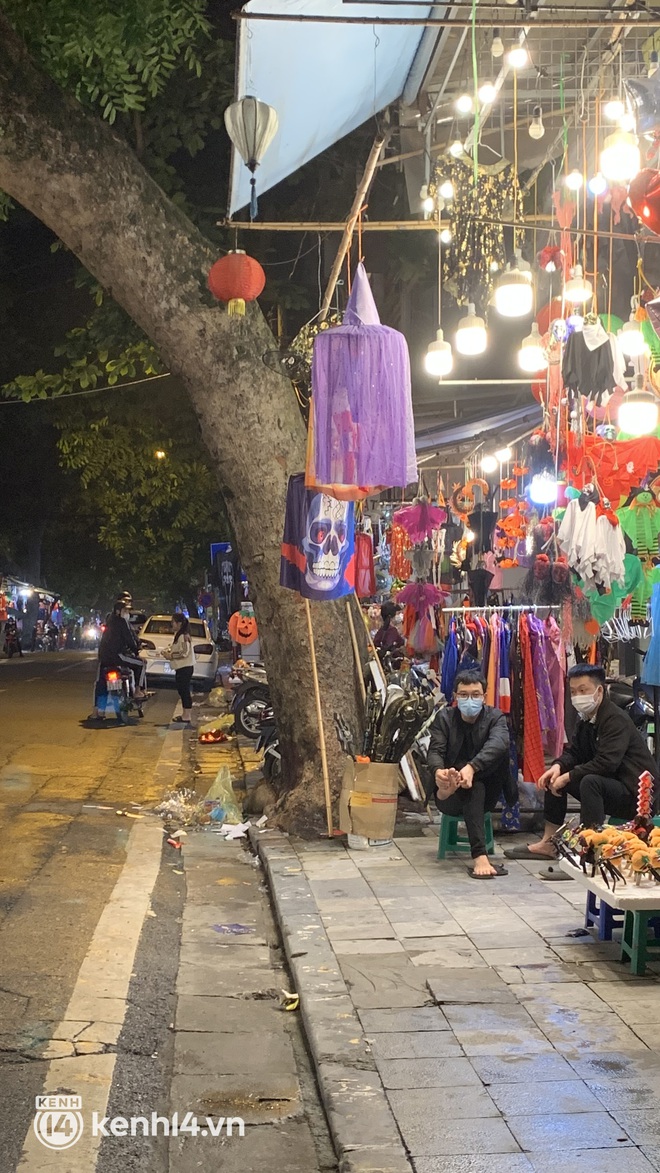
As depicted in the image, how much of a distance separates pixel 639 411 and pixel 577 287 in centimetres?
117

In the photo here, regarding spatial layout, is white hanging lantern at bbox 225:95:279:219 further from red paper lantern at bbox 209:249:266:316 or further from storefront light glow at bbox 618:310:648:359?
storefront light glow at bbox 618:310:648:359

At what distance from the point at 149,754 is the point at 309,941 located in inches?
346

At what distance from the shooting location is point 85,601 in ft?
243

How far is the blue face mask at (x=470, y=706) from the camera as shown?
779 centimetres

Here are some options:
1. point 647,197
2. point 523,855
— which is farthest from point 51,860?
point 647,197

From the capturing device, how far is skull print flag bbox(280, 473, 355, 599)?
8367 millimetres

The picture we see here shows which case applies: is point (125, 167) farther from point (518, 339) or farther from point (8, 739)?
point (8, 739)

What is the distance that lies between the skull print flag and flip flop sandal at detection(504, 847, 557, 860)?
2311 millimetres

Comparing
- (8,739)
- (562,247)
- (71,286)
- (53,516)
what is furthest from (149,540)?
(562,247)

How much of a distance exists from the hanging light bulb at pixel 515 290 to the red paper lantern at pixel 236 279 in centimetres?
171

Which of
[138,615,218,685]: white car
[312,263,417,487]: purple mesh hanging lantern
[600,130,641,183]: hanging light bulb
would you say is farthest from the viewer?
[138,615,218,685]: white car

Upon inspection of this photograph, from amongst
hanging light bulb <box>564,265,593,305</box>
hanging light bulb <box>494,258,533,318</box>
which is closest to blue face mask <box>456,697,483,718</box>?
hanging light bulb <box>494,258,533,318</box>

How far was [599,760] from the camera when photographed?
6.80 meters

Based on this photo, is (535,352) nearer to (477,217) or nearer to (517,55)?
(477,217)
